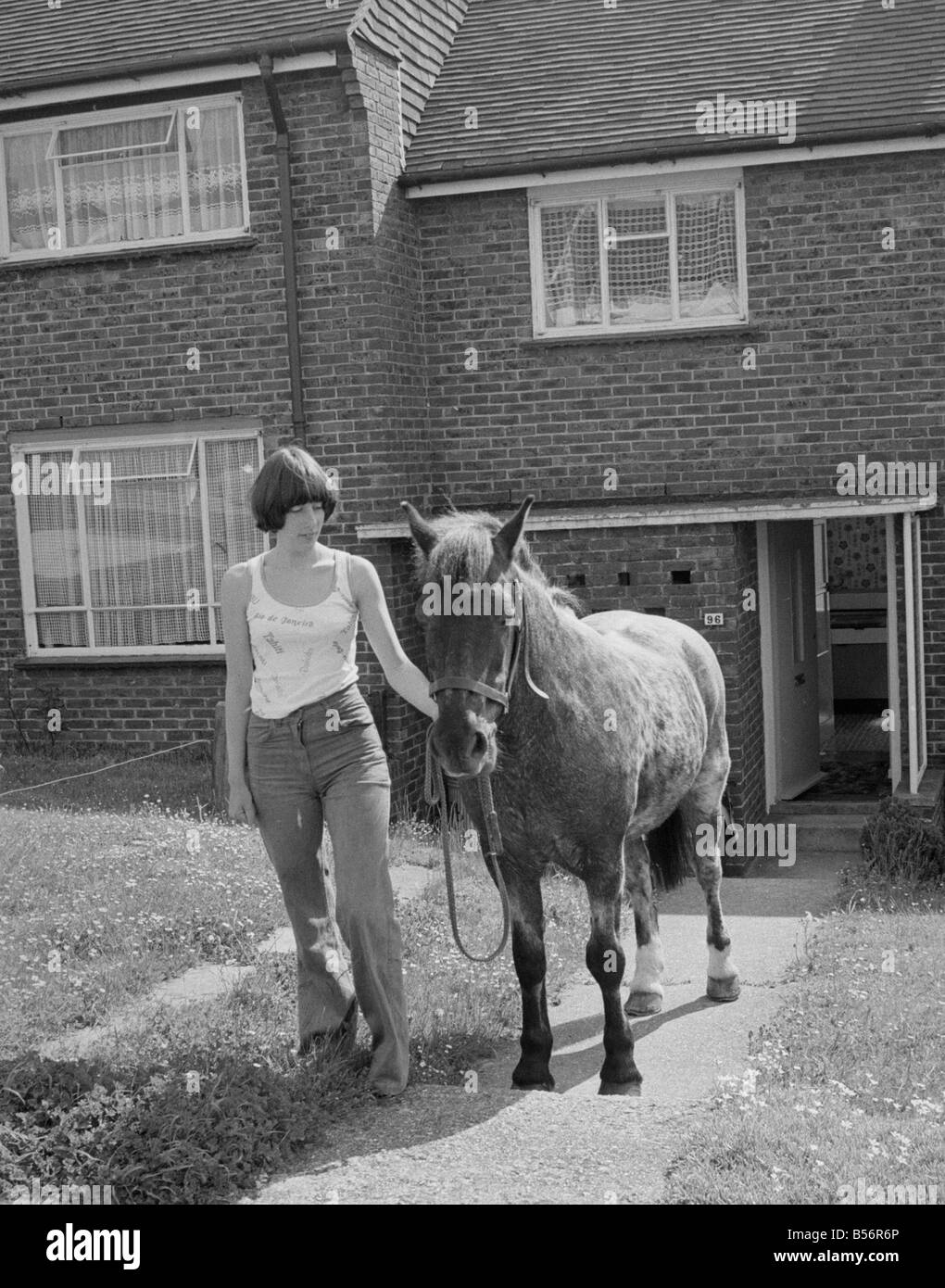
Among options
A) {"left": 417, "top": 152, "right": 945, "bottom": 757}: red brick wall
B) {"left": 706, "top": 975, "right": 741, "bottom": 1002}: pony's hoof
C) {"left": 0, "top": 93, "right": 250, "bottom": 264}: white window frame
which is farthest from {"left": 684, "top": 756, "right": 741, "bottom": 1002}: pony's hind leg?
{"left": 0, "top": 93, "right": 250, "bottom": 264}: white window frame

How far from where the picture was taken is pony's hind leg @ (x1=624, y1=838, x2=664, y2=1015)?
763 cm

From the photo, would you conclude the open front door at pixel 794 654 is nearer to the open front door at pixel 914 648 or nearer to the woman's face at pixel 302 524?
the open front door at pixel 914 648

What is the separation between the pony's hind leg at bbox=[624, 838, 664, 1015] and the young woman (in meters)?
2.18

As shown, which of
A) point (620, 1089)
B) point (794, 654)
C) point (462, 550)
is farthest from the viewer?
point (794, 654)

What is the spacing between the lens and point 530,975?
6.29 meters

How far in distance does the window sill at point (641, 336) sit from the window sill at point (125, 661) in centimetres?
414

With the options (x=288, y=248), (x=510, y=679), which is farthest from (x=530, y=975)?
(x=288, y=248)

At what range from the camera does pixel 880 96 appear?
1320 centimetres

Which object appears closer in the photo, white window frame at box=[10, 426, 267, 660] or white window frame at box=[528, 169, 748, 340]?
white window frame at box=[528, 169, 748, 340]

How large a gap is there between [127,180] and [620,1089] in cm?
1075

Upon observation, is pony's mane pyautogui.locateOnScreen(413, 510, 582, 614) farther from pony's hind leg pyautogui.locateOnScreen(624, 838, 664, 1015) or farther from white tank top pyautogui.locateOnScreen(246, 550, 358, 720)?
pony's hind leg pyautogui.locateOnScreen(624, 838, 664, 1015)

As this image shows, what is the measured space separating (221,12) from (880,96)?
599 cm

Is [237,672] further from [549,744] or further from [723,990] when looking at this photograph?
[723,990]
